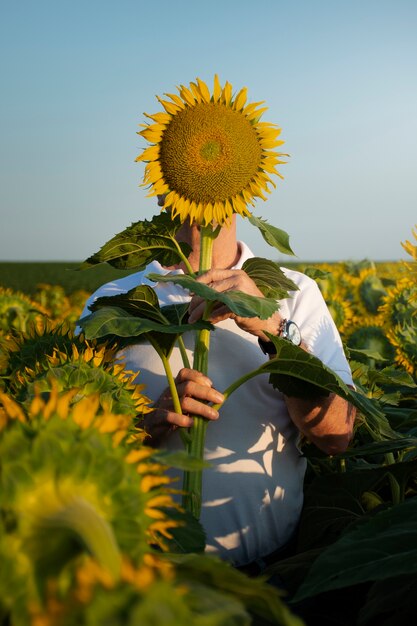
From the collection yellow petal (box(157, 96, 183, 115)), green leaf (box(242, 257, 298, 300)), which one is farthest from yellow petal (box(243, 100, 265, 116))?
green leaf (box(242, 257, 298, 300))

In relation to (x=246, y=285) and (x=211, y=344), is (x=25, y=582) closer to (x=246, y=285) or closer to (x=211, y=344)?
(x=246, y=285)

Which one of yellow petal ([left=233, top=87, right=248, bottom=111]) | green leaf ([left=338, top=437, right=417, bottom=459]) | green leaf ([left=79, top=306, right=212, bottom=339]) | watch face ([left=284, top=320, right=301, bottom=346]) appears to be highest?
yellow petal ([left=233, top=87, right=248, bottom=111])

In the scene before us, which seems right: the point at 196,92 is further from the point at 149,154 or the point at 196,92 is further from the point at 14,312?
the point at 14,312

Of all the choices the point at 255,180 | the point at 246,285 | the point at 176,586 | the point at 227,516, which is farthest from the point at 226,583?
the point at 227,516

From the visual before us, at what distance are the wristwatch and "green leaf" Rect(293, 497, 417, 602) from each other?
2.63 feet

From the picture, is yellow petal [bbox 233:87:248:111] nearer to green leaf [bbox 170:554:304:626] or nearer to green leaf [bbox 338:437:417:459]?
green leaf [bbox 338:437:417:459]

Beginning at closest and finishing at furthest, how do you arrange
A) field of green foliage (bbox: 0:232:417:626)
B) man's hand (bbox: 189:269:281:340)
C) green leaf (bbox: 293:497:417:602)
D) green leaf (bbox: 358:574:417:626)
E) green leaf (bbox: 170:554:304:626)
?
field of green foliage (bbox: 0:232:417:626) → green leaf (bbox: 170:554:304:626) → green leaf (bbox: 293:497:417:602) → green leaf (bbox: 358:574:417:626) → man's hand (bbox: 189:269:281:340)

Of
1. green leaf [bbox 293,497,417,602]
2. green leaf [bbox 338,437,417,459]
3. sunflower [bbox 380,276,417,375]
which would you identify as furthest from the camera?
sunflower [bbox 380,276,417,375]

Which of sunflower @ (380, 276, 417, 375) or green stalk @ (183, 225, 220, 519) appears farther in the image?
sunflower @ (380, 276, 417, 375)

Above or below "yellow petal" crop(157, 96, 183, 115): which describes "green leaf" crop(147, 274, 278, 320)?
below

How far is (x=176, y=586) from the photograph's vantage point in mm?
646

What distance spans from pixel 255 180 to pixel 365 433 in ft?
5.56

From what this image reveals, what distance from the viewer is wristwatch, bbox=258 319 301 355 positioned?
2.03m

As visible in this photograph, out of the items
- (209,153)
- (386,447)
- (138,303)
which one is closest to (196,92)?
(209,153)
